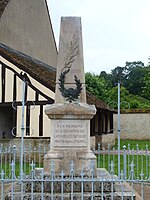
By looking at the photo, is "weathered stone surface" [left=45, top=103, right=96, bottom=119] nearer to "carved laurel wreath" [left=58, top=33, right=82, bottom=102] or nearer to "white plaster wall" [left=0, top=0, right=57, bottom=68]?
"carved laurel wreath" [left=58, top=33, right=82, bottom=102]

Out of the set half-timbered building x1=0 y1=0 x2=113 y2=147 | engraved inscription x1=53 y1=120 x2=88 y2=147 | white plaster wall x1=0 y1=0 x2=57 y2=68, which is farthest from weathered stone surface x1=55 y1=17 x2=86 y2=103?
white plaster wall x1=0 y1=0 x2=57 y2=68

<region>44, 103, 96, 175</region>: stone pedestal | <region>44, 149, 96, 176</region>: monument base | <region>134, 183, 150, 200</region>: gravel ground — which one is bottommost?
Answer: <region>134, 183, 150, 200</region>: gravel ground

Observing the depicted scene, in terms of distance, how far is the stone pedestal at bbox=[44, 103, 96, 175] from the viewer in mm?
7160

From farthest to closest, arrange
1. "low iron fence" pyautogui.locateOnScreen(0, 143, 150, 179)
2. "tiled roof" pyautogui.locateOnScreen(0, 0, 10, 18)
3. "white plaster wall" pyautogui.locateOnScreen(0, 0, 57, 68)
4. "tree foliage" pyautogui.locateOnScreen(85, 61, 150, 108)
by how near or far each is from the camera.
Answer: "tree foliage" pyautogui.locateOnScreen(85, 61, 150, 108) → "white plaster wall" pyautogui.locateOnScreen(0, 0, 57, 68) → "tiled roof" pyautogui.locateOnScreen(0, 0, 10, 18) → "low iron fence" pyautogui.locateOnScreen(0, 143, 150, 179)

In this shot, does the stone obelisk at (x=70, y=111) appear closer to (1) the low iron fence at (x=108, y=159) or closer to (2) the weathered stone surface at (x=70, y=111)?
(2) the weathered stone surface at (x=70, y=111)

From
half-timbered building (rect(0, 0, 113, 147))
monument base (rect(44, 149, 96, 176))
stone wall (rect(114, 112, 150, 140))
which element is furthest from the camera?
stone wall (rect(114, 112, 150, 140))

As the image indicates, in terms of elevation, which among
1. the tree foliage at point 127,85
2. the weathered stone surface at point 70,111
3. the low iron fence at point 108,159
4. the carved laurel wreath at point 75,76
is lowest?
the low iron fence at point 108,159

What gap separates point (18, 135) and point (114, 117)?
53.0ft

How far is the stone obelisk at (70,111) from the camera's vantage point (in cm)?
717

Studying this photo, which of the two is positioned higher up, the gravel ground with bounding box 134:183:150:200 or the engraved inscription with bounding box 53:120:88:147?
the engraved inscription with bounding box 53:120:88:147

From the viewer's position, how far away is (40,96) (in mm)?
14648

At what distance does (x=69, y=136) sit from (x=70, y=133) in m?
0.06

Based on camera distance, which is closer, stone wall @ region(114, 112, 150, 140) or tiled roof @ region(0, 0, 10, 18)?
tiled roof @ region(0, 0, 10, 18)

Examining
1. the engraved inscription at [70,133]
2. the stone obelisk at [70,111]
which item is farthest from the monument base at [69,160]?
the engraved inscription at [70,133]
